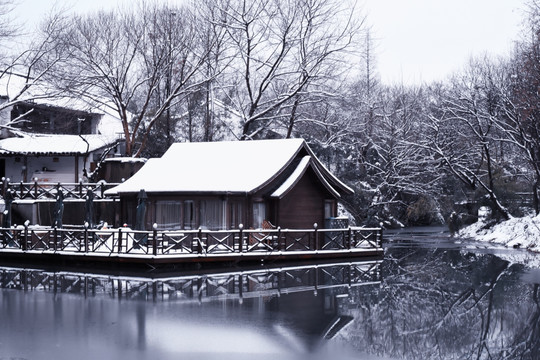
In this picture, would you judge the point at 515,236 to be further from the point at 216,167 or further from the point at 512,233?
the point at 216,167

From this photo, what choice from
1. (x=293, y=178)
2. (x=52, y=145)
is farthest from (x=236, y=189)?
(x=52, y=145)

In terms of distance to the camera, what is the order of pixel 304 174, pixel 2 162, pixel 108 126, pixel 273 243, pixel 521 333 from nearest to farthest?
pixel 521 333 < pixel 273 243 < pixel 304 174 < pixel 2 162 < pixel 108 126

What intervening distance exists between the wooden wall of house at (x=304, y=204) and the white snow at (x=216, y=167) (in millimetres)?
1572

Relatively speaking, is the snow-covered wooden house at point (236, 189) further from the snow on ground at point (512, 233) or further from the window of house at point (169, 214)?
the snow on ground at point (512, 233)

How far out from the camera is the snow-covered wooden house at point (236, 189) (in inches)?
1257

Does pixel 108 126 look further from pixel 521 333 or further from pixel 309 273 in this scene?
pixel 521 333

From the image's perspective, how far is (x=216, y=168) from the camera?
34.0 metres

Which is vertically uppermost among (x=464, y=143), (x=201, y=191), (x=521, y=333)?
(x=464, y=143)

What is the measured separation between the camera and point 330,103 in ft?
167

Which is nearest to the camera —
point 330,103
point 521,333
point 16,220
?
point 521,333

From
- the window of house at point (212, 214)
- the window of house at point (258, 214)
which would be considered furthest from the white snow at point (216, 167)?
the window of house at point (258, 214)

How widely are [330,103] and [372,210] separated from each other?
31.3 ft

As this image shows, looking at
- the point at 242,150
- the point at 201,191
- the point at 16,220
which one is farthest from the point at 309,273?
the point at 16,220

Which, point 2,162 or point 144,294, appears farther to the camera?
point 2,162
